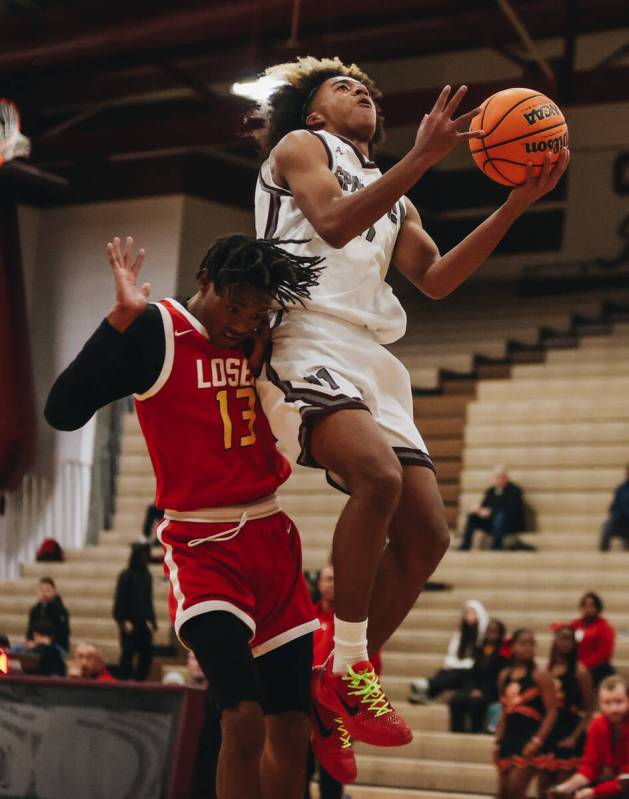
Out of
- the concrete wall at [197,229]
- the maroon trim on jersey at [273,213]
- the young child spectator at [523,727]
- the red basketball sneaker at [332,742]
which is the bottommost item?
the young child spectator at [523,727]

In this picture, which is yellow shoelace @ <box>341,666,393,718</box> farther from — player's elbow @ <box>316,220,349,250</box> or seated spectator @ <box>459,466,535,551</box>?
seated spectator @ <box>459,466,535,551</box>

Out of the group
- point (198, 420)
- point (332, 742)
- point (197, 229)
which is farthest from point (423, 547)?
point (197, 229)

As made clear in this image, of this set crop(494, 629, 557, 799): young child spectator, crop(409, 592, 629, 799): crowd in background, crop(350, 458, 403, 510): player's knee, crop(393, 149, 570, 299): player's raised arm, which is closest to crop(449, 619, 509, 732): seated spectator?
crop(409, 592, 629, 799): crowd in background

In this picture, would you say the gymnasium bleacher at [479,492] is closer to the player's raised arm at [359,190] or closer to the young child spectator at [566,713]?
the young child spectator at [566,713]

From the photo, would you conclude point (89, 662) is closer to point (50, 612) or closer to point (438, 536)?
point (50, 612)

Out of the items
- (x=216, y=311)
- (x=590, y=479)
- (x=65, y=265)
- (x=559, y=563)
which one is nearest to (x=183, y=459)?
(x=216, y=311)

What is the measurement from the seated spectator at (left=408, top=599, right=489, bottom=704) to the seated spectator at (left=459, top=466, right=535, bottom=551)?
2785mm

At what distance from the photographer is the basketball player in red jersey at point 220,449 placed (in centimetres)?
396

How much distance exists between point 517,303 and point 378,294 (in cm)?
1679

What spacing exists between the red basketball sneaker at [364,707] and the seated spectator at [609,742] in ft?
14.2

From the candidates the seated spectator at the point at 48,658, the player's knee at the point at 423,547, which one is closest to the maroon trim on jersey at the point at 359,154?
the player's knee at the point at 423,547

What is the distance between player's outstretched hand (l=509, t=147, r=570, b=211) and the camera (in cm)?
422

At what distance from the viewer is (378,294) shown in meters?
4.31

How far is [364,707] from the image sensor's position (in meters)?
3.98
